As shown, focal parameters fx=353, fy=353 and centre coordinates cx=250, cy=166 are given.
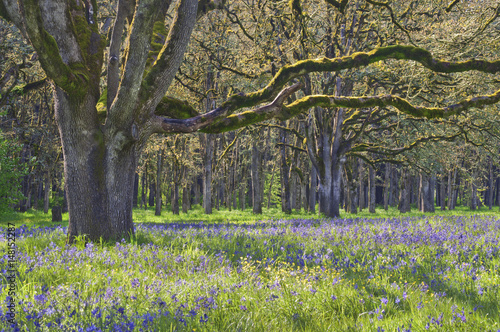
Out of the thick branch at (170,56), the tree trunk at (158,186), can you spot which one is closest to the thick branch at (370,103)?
the thick branch at (170,56)

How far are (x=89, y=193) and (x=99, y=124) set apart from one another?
1.37 m

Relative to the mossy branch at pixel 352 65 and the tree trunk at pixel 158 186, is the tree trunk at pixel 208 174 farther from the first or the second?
the mossy branch at pixel 352 65

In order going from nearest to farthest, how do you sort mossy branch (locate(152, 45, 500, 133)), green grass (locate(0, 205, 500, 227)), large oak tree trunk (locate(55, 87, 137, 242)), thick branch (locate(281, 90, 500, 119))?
large oak tree trunk (locate(55, 87, 137, 242)) < mossy branch (locate(152, 45, 500, 133)) < thick branch (locate(281, 90, 500, 119)) < green grass (locate(0, 205, 500, 227))

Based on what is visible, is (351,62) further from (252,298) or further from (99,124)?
(252,298)

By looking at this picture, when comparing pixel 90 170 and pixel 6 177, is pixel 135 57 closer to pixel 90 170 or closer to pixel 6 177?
pixel 90 170

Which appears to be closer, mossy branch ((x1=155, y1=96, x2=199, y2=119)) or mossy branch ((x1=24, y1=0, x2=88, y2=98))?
mossy branch ((x1=24, y1=0, x2=88, y2=98))

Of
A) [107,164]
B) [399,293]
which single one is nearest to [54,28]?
[107,164]

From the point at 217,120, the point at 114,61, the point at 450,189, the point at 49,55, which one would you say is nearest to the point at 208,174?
the point at 217,120

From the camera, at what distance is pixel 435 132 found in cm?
1652

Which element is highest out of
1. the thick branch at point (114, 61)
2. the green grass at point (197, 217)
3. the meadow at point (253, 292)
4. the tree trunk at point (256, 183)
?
the thick branch at point (114, 61)

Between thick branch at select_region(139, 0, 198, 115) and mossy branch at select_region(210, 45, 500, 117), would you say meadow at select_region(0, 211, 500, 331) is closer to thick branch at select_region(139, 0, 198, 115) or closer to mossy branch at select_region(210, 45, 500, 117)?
thick branch at select_region(139, 0, 198, 115)

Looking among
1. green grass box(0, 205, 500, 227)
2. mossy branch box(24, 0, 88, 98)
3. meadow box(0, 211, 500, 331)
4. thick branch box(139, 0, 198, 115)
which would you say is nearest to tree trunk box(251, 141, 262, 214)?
green grass box(0, 205, 500, 227)

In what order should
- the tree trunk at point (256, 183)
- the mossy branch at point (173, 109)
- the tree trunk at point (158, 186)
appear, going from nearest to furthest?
the mossy branch at point (173, 109), the tree trunk at point (256, 183), the tree trunk at point (158, 186)

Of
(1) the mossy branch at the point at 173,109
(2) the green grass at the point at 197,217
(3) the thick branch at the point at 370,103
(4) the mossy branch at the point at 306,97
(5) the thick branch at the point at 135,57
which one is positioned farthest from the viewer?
(2) the green grass at the point at 197,217
